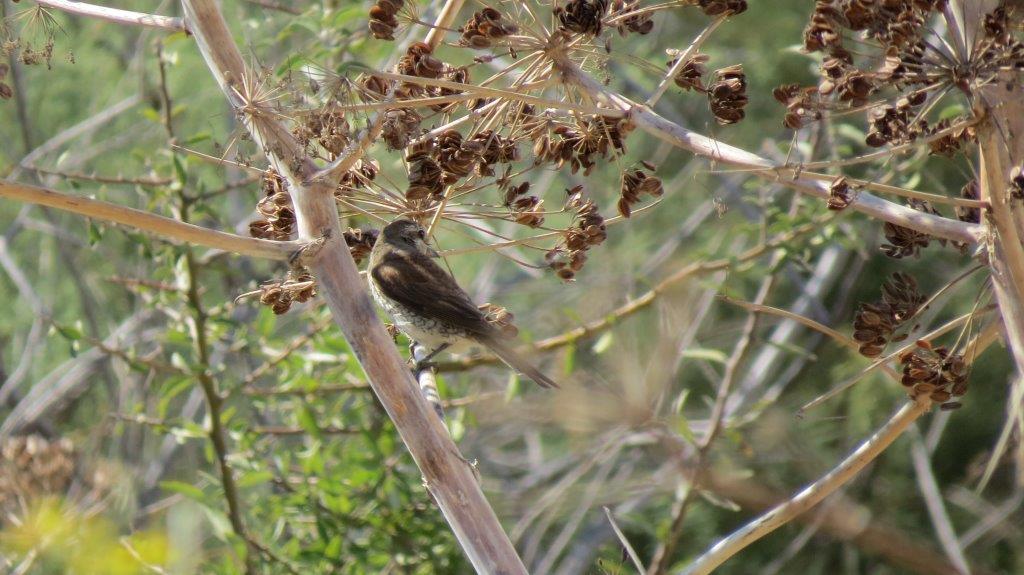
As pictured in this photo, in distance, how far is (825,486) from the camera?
2.39 metres

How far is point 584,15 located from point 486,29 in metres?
0.23

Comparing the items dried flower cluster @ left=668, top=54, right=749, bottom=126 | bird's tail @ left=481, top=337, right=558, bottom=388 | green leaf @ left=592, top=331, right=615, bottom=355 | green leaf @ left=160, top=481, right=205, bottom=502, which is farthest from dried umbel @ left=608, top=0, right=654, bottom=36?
green leaf @ left=160, top=481, right=205, bottom=502

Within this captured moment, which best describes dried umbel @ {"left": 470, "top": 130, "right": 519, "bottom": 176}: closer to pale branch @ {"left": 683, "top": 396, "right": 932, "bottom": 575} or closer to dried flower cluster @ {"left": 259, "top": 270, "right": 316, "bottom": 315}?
dried flower cluster @ {"left": 259, "top": 270, "right": 316, "bottom": 315}

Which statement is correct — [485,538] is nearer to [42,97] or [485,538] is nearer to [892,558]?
[892,558]

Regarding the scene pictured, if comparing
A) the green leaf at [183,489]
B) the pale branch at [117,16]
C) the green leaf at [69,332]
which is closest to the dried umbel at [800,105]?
the pale branch at [117,16]

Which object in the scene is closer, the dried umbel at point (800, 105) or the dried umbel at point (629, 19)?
the dried umbel at point (800, 105)

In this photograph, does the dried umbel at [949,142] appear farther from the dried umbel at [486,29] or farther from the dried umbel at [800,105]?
the dried umbel at [486,29]

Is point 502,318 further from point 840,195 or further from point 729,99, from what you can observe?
point 840,195

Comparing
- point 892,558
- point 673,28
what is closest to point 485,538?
point 892,558

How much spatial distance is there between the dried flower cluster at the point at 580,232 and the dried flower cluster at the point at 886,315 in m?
0.66

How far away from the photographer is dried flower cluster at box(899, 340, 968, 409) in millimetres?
2338

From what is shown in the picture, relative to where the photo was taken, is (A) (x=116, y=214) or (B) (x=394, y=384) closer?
(A) (x=116, y=214)

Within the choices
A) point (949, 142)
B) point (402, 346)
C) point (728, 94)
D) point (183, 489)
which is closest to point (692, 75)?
point (728, 94)

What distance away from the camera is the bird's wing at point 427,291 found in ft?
13.8
